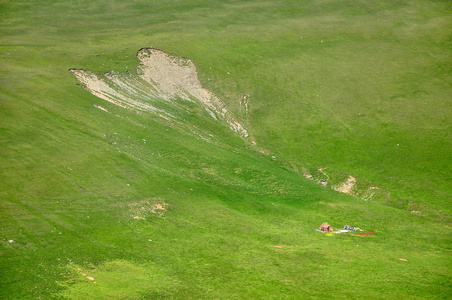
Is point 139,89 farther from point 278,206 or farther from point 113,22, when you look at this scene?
point 278,206

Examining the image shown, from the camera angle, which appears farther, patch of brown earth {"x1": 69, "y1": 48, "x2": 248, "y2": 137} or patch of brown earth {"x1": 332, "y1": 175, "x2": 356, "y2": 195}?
patch of brown earth {"x1": 69, "y1": 48, "x2": 248, "y2": 137}

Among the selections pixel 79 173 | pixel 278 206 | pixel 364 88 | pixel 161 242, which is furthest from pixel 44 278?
pixel 364 88

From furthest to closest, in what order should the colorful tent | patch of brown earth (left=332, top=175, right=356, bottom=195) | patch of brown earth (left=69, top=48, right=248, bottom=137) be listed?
patch of brown earth (left=69, top=48, right=248, bottom=137) → patch of brown earth (left=332, top=175, right=356, bottom=195) → the colorful tent

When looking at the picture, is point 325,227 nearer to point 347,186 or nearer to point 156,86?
point 347,186

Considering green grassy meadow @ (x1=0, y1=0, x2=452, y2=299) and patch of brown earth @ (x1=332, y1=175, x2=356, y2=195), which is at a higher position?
green grassy meadow @ (x1=0, y1=0, x2=452, y2=299)

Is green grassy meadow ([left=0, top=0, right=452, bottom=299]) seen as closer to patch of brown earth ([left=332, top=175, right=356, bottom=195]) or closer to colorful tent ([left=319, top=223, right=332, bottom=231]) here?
colorful tent ([left=319, top=223, right=332, bottom=231])

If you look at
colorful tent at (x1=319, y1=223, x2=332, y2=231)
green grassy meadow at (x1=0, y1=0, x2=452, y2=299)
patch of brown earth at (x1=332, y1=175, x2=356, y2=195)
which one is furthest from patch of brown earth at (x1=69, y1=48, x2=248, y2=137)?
colorful tent at (x1=319, y1=223, x2=332, y2=231)

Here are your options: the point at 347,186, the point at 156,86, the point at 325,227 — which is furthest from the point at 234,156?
the point at 156,86

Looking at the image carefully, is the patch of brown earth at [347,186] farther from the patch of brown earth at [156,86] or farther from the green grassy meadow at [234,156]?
the patch of brown earth at [156,86]

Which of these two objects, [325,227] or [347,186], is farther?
[347,186]
